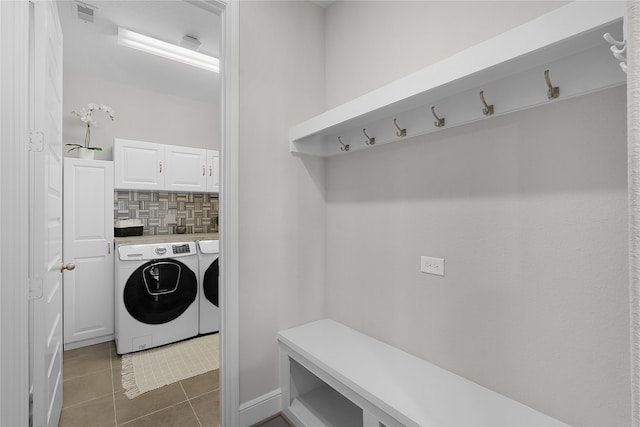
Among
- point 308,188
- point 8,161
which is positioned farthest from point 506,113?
point 8,161

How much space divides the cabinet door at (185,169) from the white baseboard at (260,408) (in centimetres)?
244

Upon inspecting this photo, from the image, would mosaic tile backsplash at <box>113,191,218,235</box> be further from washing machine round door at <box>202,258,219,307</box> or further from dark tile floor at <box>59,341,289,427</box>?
dark tile floor at <box>59,341,289,427</box>

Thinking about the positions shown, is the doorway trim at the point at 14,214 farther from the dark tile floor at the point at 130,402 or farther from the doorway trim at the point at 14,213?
the dark tile floor at the point at 130,402

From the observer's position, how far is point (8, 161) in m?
1.09

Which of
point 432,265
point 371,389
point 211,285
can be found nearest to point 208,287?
point 211,285

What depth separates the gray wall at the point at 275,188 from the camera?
5.67 feet

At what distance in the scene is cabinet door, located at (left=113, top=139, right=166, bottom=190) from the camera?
301cm

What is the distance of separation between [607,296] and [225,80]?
1884mm

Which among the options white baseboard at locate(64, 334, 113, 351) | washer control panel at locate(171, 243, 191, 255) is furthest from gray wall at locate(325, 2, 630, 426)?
white baseboard at locate(64, 334, 113, 351)

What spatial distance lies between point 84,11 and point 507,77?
282cm

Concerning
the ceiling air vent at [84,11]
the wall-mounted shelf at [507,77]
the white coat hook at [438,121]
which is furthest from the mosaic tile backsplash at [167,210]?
the white coat hook at [438,121]

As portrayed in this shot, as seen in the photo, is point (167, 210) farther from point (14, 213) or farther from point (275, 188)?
point (14, 213)

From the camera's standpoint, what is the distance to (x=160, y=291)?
9.09 feet

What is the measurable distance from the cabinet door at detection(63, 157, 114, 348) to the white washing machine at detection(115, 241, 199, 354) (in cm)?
21
